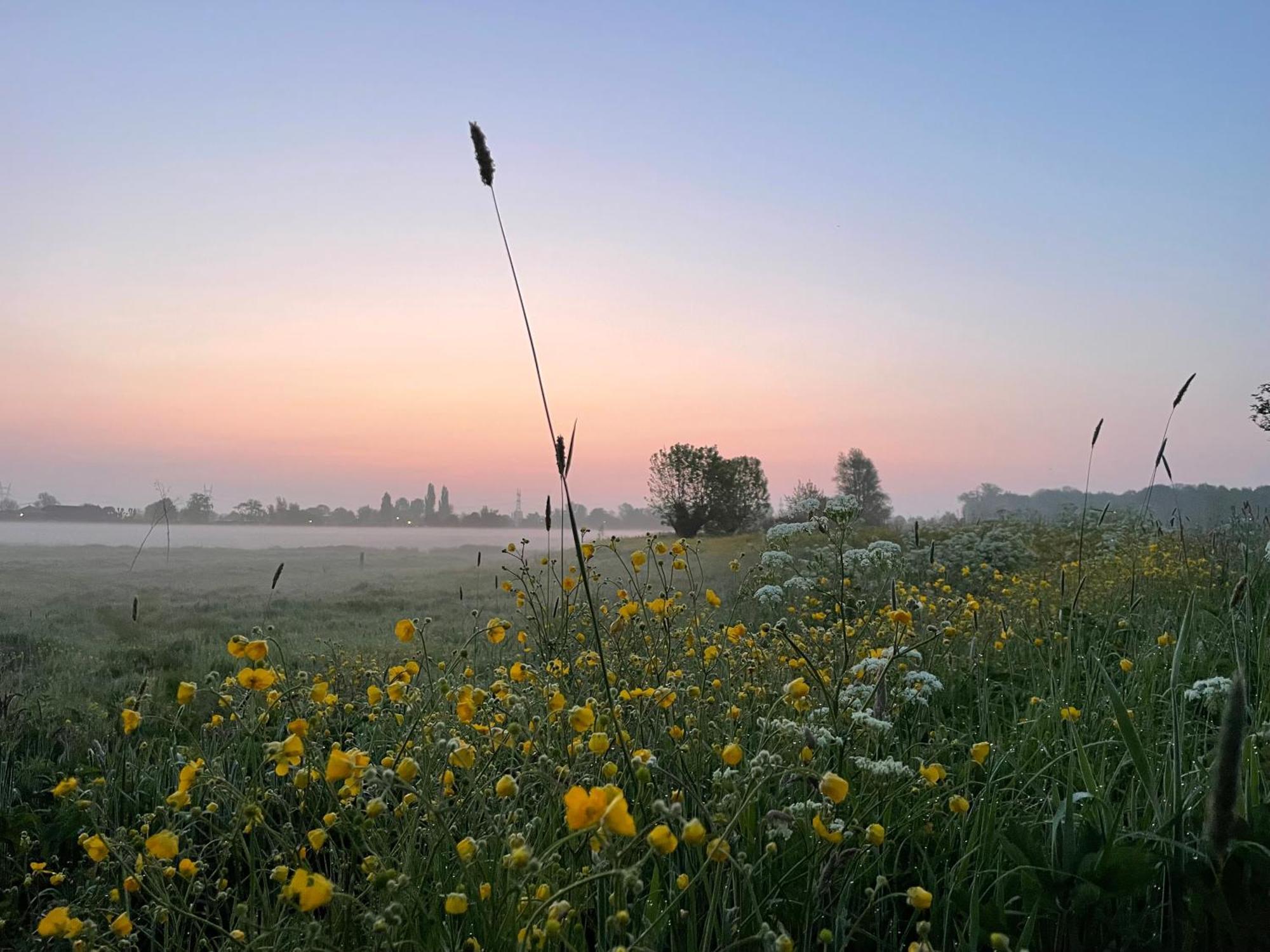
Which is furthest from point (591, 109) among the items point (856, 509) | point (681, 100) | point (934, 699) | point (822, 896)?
point (822, 896)

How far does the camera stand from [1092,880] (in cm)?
142

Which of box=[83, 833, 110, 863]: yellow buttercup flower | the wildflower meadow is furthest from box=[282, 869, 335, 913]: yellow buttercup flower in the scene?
box=[83, 833, 110, 863]: yellow buttercup flower

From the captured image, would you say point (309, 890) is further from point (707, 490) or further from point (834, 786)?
point (707, 490)

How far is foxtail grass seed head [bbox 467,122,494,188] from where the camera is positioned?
1.67m

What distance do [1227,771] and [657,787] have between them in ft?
4.57

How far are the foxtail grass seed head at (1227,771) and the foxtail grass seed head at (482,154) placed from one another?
1.63 meters

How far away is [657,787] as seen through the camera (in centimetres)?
204

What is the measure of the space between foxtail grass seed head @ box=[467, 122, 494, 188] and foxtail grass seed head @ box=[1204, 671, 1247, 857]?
1.63 metres

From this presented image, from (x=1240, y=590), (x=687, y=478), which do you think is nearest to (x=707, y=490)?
(x=687, y=478)

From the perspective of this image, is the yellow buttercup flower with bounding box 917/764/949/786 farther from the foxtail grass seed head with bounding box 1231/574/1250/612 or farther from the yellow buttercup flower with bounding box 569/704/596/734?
the foxtail grass seed head with bounding box 1231/574/1250/612

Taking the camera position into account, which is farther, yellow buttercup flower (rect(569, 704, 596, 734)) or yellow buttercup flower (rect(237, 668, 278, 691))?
yellow buttercup flower (rect(237, 668, 278, 691))

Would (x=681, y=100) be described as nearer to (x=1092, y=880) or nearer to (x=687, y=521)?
(x=1092, y=880)

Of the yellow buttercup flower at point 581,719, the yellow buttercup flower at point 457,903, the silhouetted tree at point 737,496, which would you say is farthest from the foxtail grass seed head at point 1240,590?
the silhouetted tree at point 737,496

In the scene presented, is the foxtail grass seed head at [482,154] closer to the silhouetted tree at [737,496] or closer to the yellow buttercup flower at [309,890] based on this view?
the yellow buttercup flower at [309,890]
